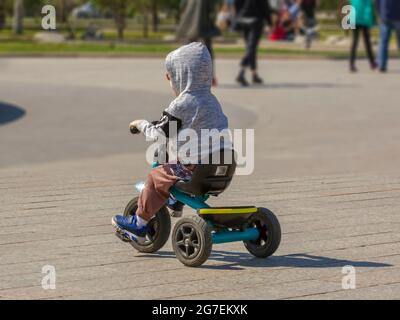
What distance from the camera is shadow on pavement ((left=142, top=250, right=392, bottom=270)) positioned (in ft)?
23.0

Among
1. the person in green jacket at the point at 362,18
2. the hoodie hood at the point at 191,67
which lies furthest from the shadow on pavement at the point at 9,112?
the hoodie hood at the point at 191,67

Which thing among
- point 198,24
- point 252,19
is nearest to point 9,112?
point 198,24

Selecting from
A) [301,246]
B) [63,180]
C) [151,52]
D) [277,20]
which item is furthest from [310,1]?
[301,246]

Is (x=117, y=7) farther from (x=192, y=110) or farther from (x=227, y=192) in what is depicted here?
(x=192, y=110)

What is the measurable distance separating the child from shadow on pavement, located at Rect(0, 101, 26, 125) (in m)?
8.09

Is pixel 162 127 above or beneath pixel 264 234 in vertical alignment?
above

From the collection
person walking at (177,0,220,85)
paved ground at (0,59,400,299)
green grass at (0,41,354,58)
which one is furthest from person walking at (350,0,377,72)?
green grass at (0,41,354,58)

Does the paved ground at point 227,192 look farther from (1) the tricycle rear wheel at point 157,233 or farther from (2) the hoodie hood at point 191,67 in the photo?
(2) the hoodie hood at point 191,67

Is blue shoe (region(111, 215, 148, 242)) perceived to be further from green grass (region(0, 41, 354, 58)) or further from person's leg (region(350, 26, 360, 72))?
green grass (region(0, 41, 354, 58))

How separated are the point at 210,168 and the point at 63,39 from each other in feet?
93.9

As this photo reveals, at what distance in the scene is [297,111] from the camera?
624 inches

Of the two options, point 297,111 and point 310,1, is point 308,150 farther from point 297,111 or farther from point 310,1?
point 310,1

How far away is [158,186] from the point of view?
7.01m

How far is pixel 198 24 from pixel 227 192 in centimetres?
971
